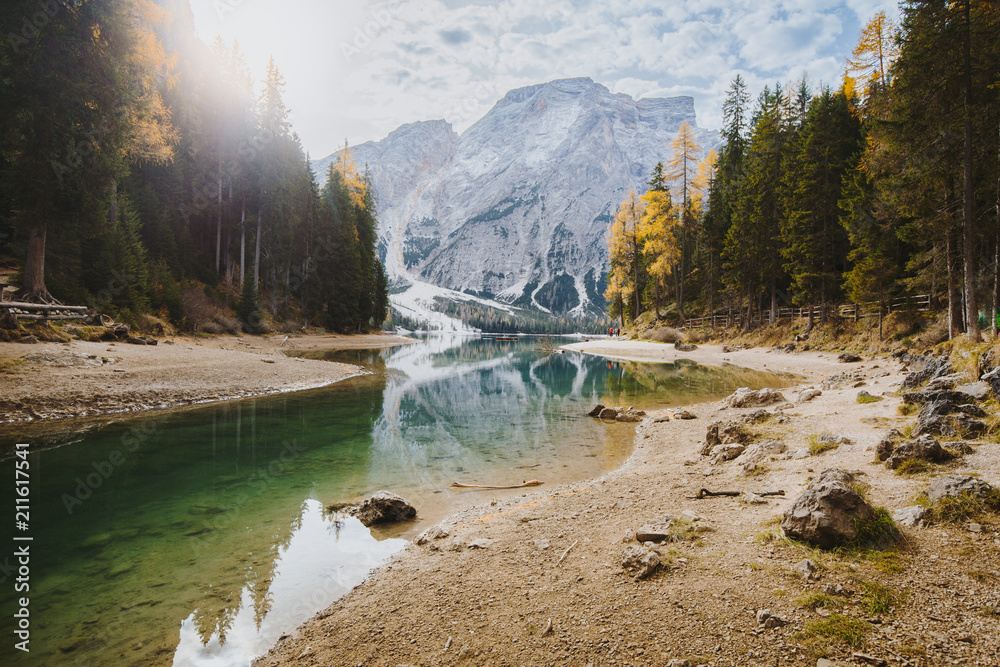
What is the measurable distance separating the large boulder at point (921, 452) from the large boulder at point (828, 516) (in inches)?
85.7

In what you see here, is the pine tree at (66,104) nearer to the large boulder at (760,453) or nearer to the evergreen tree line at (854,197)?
the large boulder at (760,453)

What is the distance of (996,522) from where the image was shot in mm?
3879

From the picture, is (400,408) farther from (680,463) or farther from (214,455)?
(680,463)

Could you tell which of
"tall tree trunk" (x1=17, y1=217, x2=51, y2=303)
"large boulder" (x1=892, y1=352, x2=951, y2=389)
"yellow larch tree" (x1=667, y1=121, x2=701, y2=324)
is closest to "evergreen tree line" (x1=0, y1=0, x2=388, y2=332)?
"tall tree trunk" (x1=17, y1=217, x2=51, y2=303)

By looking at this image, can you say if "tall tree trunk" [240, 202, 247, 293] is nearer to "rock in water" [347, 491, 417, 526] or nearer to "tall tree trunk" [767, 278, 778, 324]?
"rock in water" [347, 491, 417, 526]

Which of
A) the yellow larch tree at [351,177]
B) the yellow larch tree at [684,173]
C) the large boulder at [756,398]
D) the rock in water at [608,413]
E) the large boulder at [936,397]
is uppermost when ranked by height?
the yellow larch tree at [351,177]

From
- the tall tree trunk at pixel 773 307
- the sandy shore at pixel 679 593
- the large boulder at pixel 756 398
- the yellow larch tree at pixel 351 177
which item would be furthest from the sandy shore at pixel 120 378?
the yellow larch tree at pixel 351 177

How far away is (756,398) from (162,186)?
45682mm

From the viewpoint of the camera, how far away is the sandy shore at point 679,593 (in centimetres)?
289

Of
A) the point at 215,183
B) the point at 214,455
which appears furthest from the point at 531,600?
the point at 215,183

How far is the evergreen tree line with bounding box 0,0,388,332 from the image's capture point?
17.0 meters

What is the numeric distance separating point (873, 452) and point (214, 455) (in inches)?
546

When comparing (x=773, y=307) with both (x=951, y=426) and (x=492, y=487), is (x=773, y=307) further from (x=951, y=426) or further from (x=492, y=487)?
(x=492, y=487)

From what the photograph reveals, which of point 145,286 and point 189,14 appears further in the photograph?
point 189,14
